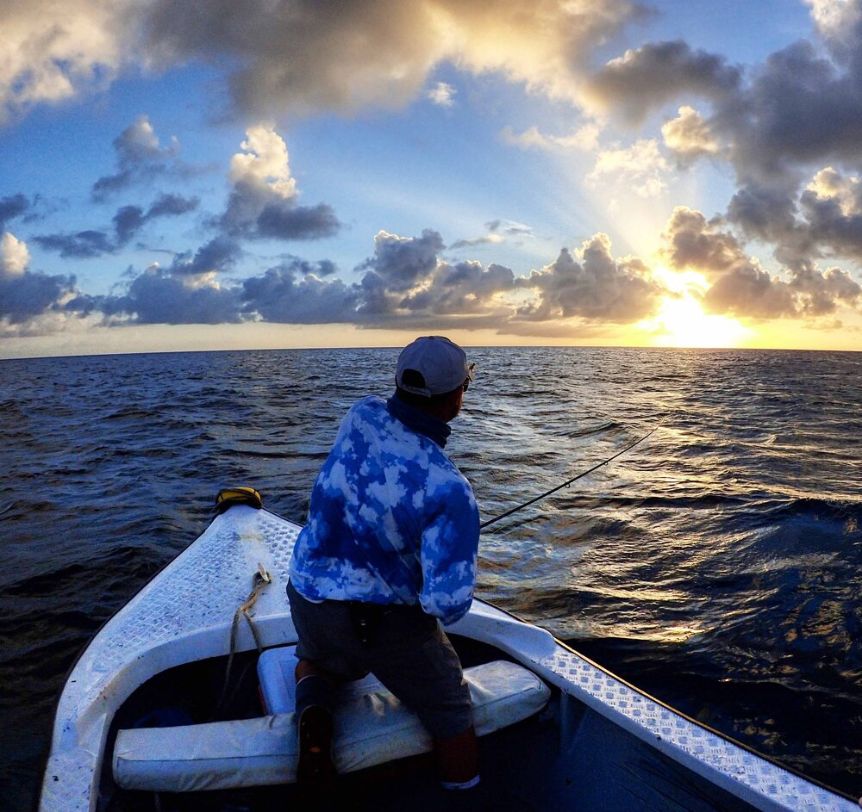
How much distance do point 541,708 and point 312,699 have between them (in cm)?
124

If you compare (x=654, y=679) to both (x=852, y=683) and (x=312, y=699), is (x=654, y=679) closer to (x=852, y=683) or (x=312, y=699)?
(x=852, y=683)

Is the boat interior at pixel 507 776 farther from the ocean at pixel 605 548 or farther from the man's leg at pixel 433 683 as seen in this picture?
the ocean at pixel 605 548

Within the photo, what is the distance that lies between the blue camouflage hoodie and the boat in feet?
2.54

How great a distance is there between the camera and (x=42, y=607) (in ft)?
20.3

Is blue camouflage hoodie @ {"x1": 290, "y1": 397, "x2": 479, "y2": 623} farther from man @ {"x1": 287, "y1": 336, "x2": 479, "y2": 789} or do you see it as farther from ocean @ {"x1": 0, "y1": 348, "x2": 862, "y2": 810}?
ocean @ {"x1": 0, "y1": 348, "x2": 862, "y2": 810}

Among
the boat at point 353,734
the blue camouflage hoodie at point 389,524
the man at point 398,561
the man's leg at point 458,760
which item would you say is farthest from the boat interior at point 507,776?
the blue camouflage hoodie at point 389,524

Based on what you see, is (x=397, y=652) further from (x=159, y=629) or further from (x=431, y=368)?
(x=159, y=629)

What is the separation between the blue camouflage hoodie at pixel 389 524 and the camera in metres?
2.34

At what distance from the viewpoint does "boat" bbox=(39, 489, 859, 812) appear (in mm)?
2584

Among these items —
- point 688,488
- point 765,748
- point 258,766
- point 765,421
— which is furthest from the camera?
point 765,421

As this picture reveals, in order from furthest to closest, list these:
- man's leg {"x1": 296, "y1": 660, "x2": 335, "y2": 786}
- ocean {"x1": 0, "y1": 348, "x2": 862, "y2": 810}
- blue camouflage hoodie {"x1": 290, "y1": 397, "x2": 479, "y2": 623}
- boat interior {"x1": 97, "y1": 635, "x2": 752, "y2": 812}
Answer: ocean {"x1": 0, "y1": 348, "x2": 862, "y2": 810}
boat interior {"x1": 97, "y1": 635, "x2": 752, "y2": 812}
man's leg {"x1": 296, "y1": 660, "x2": 335, "y2": 786}
blue camouflage hoodie {"x1": 290, "y1": 397, "x2": 479, "y2": 623}

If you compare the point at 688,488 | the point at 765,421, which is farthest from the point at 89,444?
the point at 765,421

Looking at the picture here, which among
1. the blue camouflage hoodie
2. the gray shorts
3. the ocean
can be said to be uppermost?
the blue camouflage hoodie

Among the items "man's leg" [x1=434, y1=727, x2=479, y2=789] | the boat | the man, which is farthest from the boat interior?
the man
